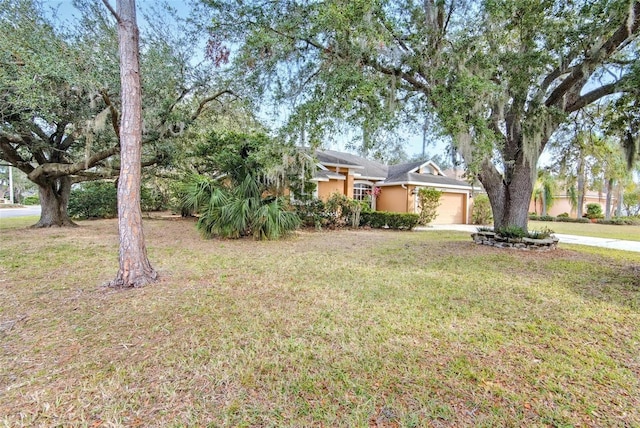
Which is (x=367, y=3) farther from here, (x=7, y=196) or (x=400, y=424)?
(x=7, y=196)

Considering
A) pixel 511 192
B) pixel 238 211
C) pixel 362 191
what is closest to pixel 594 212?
pixel 362 191

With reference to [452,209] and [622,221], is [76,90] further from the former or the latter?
[622,221]

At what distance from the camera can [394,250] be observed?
787cm

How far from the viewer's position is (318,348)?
281cm

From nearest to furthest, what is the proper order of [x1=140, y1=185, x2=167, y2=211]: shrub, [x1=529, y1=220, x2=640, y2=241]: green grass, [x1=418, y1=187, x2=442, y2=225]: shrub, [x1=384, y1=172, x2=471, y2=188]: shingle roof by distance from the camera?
[x1=529, y1=220, x2=640, y2=241]: green grass < [x1=418, y1=187, x2=442, y2=225]: shrub < [x1=384, y1=172, x2=471, y2=188]: shingle roof < [x1=140, y1=185, x2=167, y2=211]: shrub

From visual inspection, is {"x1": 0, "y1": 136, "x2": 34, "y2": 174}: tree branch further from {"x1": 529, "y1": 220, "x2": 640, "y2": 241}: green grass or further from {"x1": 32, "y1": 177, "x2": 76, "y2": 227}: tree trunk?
{"x1": 529, "y1": 220, "x2": 640, "y2": 241}: green grass

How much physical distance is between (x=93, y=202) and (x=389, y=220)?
15.5 metres

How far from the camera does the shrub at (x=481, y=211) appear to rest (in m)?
17.4

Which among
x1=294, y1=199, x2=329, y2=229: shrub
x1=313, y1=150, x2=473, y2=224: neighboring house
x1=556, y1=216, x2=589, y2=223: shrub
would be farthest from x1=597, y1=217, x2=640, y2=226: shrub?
x1=294, y1=199, x2=329, y2=229: shrub

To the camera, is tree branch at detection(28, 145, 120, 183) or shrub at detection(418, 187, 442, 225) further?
shrub at detection(418, 187, 442, 225)

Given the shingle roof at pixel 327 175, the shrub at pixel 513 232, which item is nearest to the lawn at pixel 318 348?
the shrub at pixel 513 232

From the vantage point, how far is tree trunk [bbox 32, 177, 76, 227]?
445 inches

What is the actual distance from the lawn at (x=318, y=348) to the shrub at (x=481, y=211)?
12.8 m

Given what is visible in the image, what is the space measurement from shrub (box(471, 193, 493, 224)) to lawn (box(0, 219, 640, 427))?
1278 centimetres
